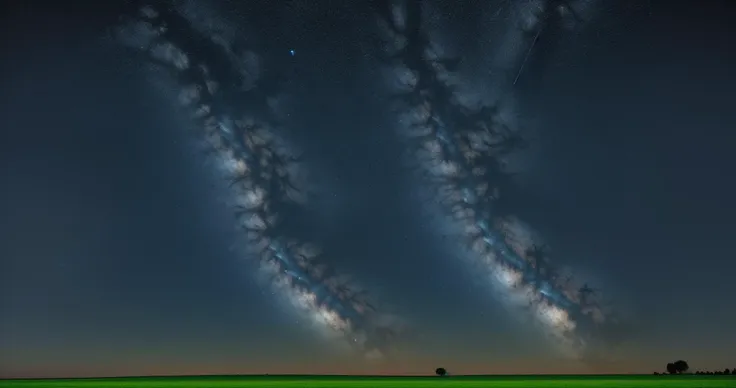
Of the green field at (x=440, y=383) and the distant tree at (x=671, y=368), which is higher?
the distant tree at (x=671, y=368)

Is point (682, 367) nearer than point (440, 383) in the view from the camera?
No

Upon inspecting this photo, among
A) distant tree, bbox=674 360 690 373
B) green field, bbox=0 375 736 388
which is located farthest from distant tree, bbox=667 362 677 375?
green field, bbox=0 375 736 388

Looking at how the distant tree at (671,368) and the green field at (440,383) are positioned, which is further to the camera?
the distant tree at (671,368)

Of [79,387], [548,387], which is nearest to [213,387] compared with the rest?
[79,387]

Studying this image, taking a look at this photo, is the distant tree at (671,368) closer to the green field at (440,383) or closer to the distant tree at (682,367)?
the distant tree at (682,367)

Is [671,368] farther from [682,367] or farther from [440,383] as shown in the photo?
[440,383]

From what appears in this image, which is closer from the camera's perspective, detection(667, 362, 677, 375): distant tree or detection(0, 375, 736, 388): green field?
detection(0, 375, 736, 388): green field

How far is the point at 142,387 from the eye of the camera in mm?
44500

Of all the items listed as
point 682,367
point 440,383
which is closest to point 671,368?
A: point 682,367

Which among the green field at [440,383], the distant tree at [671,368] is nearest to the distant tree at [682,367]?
the distant tree at [671,368]

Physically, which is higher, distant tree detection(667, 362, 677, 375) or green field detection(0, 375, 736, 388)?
distant tree detection(667, 362, 677, 375)

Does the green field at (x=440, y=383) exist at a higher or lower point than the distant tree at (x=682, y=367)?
lower

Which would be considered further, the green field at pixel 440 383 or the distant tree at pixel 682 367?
the distant tree at pixel 682 367

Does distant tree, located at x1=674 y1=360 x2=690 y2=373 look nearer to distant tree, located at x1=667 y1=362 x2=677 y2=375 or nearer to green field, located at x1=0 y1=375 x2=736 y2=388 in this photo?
distant tree, located at x1=667 y1=362 x2=677 y2=375
